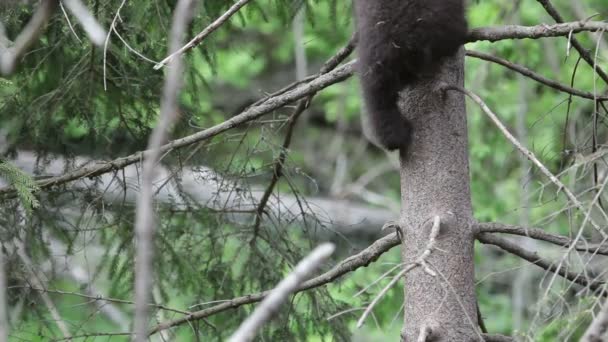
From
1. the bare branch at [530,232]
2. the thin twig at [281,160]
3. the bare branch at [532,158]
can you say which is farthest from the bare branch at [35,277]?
the bare branch at [532,158]

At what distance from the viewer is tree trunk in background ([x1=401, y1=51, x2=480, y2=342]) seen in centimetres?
294

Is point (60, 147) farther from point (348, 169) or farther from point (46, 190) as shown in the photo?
point (348, 169)

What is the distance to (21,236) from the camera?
146 inches

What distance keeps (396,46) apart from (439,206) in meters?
0.64

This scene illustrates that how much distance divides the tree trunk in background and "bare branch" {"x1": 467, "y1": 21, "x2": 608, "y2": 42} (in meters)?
0.22

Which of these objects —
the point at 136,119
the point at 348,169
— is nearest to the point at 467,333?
the point at 136,119

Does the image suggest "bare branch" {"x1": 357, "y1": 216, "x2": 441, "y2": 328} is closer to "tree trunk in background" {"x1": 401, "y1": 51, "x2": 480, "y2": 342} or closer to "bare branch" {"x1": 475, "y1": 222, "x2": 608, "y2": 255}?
"tree trunk in background" {"x1": 401, "y1": 51, "x2": 480, "y2": 342}

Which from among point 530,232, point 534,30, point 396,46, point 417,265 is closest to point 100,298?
point 417,265

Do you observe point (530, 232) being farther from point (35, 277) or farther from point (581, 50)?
point (35, 277)

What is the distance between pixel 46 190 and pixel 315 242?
1.43m

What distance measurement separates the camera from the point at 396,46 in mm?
2738

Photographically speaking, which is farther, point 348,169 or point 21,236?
point 348,169

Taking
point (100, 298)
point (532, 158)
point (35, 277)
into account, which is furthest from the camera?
point (35, 277)

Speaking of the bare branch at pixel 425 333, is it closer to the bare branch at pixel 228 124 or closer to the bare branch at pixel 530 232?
the bare branch at pixel 530 232
